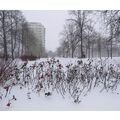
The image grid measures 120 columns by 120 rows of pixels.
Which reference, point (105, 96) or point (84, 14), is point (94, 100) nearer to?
point (105, 96)

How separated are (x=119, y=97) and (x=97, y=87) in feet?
2.22

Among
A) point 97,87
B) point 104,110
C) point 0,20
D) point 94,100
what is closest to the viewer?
point 104,110

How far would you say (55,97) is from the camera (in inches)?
93.3

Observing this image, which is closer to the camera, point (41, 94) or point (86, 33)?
point (41, 94)

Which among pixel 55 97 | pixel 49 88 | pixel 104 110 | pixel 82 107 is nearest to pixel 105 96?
pixel 104 110

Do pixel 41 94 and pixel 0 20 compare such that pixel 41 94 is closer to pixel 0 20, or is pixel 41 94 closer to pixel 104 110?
pixel 104 110

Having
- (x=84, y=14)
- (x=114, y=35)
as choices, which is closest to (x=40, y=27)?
(x=84, y=14)

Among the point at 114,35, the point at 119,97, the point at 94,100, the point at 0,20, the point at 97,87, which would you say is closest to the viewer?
the point at 94,100

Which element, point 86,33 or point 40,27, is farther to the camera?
point 40,27

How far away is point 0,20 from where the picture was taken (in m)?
10.2

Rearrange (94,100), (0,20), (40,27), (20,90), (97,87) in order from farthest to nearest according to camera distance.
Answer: (40,27), (0,20), (97,87), (20,90), (94,100)

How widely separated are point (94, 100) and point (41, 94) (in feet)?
5.05

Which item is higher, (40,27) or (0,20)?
(40,27)

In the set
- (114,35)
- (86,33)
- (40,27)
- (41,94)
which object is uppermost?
(40,27)
